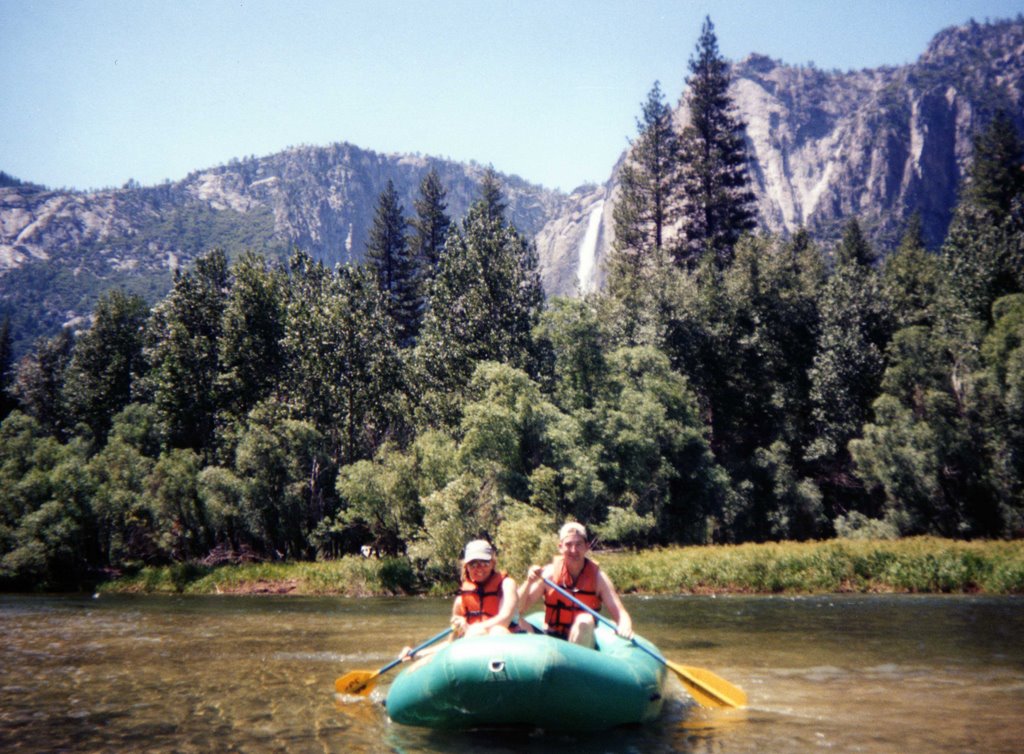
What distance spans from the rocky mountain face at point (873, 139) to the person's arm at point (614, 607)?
10474cm

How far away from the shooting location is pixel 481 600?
27.6ft

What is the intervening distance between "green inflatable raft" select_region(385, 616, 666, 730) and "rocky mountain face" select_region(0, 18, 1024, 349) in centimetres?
10556

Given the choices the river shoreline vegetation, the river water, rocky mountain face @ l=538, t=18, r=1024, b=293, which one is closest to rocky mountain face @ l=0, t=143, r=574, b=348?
rocky mountain face @ l=538, t=18, r=1024, b=293

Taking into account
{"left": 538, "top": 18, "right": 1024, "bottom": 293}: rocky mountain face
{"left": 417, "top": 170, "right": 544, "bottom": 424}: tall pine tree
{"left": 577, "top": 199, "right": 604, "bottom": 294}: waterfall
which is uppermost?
{"left": 538, "top": 18, "right": 1024, "bottom": 293}: rocky mountain face

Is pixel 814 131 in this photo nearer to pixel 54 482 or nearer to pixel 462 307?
pixel 462 307

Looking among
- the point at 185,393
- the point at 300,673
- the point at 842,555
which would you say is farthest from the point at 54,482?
the point at 842,555

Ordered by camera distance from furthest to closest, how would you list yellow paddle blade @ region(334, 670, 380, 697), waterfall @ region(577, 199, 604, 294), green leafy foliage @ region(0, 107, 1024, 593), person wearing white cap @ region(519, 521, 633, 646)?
waterfall @ region(577, 199, 604, 294)
green leafy foliage @ region(0, 107, 1024, 593)
yellow paddle blade @ region(334, 670, 380, 697)
person wearing white cap @ region(519, 521, 633, 646)

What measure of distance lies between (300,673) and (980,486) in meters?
29.2

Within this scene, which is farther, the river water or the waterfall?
the waterfall

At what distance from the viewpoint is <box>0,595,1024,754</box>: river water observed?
728 centimetres

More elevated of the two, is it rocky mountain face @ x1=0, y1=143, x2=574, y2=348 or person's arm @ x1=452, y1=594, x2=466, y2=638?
rocky mountain face @ x1=0, y1=143, x2=574, y2=348

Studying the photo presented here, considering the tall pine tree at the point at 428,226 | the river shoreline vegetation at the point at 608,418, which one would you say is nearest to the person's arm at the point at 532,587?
the river shoreline vegetation at the point at 608,418

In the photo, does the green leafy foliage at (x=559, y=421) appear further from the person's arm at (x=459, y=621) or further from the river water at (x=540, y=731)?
the person's arm at (x=459, y=621)

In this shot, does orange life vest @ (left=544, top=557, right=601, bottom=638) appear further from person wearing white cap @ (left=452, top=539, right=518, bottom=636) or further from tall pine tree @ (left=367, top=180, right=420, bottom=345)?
tall pine tree @ (left=367, top=180, right=420, bottom=345)
